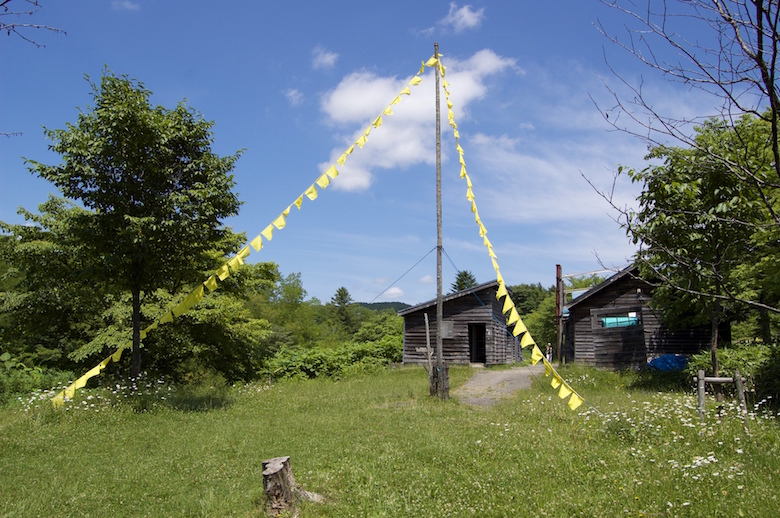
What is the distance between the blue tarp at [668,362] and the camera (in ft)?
74.5

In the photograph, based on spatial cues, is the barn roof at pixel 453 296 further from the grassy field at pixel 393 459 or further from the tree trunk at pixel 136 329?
the tree trunk at pixel 136 329

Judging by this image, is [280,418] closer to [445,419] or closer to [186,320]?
[445,419]

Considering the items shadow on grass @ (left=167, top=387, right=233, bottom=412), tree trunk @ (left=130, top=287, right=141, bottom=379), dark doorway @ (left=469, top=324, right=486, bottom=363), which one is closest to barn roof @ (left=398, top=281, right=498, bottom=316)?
dark doorway @ (left=469, top=324, right=486, bottom=363)

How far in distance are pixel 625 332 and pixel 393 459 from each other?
61.8 ft

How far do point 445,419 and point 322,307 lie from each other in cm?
9067

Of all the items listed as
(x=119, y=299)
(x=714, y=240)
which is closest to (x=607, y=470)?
(x=714, y=240)

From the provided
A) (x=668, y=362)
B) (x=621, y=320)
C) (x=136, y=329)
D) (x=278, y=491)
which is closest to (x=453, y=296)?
(x=621, y=320)

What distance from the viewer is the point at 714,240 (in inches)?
498

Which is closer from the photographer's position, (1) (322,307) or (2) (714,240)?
(2) (714,240)

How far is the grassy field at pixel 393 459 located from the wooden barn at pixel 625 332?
11535 mm

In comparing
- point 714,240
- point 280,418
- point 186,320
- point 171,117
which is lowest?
point 280,418

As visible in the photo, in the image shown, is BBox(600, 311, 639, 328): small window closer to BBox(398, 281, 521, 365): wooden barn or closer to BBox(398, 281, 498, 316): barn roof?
BBox(398, 281, 521, 365): wooden barn

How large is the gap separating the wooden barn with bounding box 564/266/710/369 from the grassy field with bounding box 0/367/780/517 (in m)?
11.5

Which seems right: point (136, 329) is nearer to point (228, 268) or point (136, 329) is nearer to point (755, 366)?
point (228, 268)
